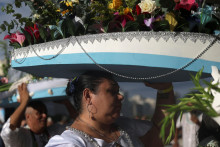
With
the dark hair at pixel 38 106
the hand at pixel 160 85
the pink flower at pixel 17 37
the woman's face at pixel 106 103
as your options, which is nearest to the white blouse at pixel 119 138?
the woman's face at pixel 106 103

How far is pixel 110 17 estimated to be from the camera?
1.67 m

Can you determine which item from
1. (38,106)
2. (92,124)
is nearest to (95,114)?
(92,124)

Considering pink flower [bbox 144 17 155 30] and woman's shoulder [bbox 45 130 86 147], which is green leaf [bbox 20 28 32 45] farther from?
pink flower [bbox 144 17 155 30]

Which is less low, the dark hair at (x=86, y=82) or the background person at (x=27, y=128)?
the dark hair at (x=86, y=82)

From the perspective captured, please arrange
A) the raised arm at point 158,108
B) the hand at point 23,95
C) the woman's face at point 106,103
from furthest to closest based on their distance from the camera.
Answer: the hand at point 23,95
the raised arm at point 158,108
the woman's face at point 106,103

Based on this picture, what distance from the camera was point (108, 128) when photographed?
201 cm

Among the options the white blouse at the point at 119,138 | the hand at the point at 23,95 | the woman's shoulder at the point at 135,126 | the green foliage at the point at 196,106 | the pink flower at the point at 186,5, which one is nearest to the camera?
the green foliage at the point at 196,106

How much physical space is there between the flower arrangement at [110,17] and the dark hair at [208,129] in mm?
579

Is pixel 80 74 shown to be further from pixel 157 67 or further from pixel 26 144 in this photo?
pixel 26 144

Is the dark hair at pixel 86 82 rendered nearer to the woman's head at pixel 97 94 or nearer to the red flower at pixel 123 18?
the woman's head at pixel 97 94

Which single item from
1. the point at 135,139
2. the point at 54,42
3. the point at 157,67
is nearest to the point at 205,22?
the point at 157,67

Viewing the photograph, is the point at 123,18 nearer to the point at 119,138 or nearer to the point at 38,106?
the point at 119,138

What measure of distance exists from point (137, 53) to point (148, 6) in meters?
0.24

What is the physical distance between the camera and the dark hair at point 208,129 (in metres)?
1.79
